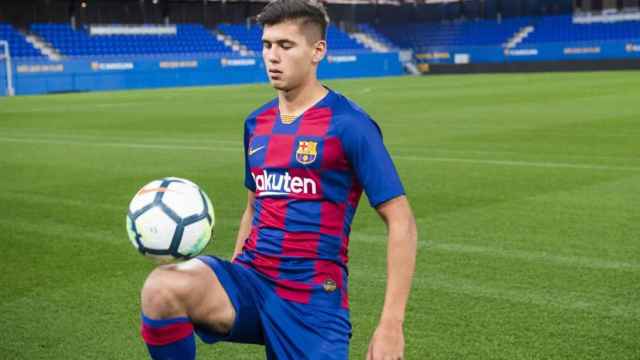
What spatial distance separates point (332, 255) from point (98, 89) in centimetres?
4024

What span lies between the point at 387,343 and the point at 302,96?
962 mm

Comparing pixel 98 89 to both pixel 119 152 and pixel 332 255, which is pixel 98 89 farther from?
pixel 332 255

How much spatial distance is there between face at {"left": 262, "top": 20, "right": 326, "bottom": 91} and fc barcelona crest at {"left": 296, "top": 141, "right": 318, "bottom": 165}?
23 centimetres

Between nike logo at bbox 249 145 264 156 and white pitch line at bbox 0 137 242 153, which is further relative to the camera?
white pitch line at bbox 0 137 242 153

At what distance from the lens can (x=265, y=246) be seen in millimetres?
3312

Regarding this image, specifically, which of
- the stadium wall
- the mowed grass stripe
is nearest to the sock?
the mowed grass stripe

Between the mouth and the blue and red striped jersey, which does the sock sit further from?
the mouth

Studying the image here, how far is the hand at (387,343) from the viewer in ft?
9.62

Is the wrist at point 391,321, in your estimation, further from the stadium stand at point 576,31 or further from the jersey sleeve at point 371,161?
the stadium stand at point 576,31

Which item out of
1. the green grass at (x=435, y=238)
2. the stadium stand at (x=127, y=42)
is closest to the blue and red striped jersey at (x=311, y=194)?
the green grass at (x=435, y=238)

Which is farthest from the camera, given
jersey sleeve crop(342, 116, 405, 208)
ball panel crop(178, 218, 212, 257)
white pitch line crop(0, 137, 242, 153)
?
white pitch line crop(0, 137, 242, 153)

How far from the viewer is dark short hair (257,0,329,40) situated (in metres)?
3.19

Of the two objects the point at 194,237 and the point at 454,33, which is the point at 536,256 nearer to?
the point at 194,237

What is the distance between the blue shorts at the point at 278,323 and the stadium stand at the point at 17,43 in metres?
40.7
